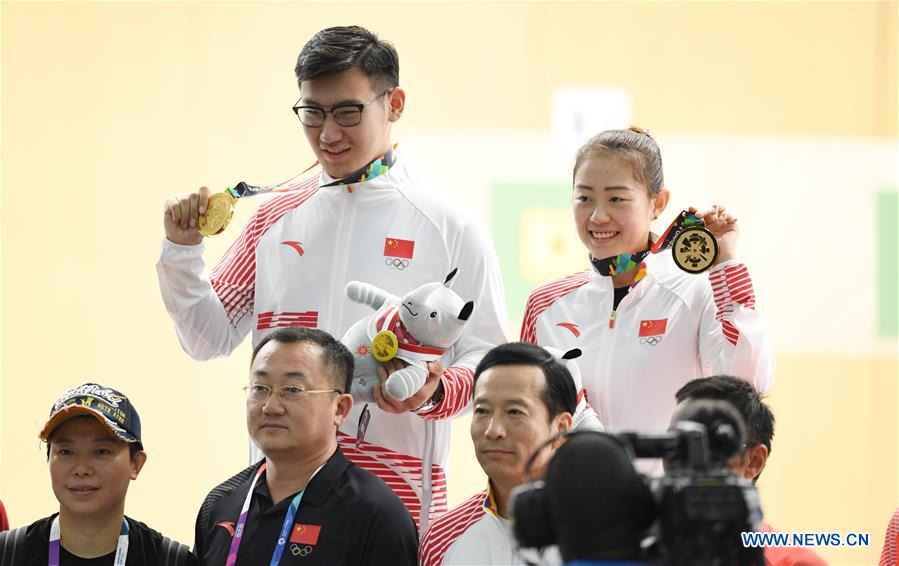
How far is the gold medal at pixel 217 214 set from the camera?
7.47ft

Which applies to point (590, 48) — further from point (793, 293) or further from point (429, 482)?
point (429, 482)

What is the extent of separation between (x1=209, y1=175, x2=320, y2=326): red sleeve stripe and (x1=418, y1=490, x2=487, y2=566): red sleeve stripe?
0.70 meters

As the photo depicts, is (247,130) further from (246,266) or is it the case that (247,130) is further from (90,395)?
(90,395)

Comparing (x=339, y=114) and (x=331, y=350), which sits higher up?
(x=339, y=114)

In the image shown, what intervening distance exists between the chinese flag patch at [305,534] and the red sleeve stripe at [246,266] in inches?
24.7

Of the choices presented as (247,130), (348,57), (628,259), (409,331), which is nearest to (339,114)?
(348,57)

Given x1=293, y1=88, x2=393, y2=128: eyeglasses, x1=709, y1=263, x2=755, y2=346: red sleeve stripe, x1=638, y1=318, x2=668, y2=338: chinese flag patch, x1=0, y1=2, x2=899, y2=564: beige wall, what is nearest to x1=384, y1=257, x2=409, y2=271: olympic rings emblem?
x1=293, y1=88, x2=393, y2=128: eyeglasses

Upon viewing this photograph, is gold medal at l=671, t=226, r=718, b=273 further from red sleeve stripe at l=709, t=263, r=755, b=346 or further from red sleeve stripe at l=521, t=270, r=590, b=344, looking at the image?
red sleeve stripe at l=521, t=270, r=590, b=344

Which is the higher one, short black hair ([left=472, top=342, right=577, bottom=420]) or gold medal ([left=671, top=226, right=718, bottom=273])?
gold medal ([left=671, top=226, right=718, bottom=273])

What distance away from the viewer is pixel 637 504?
1.11m

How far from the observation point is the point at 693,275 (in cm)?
243

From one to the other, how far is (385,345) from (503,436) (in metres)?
0.28

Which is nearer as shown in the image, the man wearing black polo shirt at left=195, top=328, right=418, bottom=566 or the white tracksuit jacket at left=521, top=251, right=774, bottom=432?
the man wearing black polo shirt at left=195, top=328, right=418, bottom=566

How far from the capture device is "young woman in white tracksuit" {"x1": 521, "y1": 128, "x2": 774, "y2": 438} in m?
2.27
